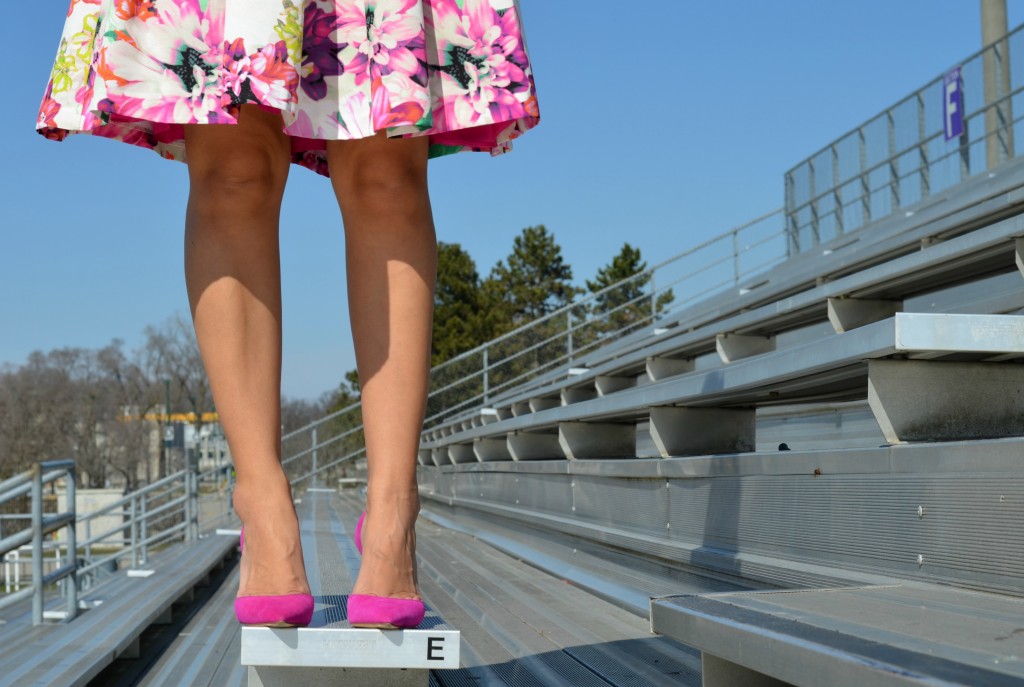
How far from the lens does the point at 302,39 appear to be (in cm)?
142

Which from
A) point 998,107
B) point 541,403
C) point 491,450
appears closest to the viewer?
point 541,403

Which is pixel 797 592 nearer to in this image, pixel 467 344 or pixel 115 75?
pixel 115 75

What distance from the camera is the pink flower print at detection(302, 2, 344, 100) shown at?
1.45m

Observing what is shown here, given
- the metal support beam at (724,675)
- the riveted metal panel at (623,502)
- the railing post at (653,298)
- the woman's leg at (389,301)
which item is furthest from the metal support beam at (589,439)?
the railing post at (653,298)

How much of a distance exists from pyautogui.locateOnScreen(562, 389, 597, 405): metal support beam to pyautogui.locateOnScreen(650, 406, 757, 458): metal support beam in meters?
2.64

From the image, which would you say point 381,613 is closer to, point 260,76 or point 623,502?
point 260,76

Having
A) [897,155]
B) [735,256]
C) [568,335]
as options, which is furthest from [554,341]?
[897,155]

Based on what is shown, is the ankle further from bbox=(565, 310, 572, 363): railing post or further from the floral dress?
bbox=(565, 310, 572, 363): railing post

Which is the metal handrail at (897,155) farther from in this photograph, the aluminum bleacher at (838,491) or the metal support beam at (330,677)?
the metal support beam at (330,677)

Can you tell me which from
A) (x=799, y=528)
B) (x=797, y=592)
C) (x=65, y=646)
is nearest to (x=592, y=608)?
(x=799, y=528)

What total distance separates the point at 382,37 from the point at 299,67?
13cm

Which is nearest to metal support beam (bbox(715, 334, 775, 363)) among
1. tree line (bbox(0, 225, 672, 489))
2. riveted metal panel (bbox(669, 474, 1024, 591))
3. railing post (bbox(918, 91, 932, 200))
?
riveted metal panel (bbox(669, 474, 1024, 591))

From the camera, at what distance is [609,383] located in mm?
5473

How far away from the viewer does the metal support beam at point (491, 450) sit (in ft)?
22.1
